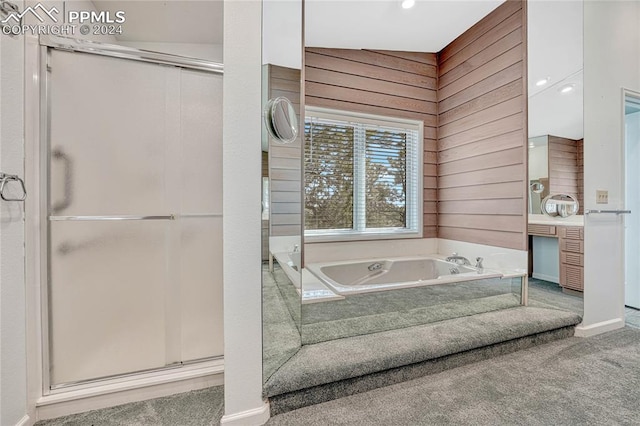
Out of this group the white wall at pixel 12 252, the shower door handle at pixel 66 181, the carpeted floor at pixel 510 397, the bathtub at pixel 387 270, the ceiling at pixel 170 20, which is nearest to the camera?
the white wall at pixel 12 252

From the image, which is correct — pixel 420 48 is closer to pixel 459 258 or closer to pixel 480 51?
pixel 480 51

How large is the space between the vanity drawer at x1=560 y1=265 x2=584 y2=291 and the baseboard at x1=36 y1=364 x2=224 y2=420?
276 centimetres

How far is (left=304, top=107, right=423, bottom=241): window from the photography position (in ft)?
9.00

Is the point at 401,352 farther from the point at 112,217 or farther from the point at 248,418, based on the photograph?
the point at 112,217

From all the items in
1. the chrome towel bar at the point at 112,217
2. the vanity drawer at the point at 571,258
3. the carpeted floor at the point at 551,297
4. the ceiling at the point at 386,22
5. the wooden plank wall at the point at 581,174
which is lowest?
the carpeted floor at the point at 551,297

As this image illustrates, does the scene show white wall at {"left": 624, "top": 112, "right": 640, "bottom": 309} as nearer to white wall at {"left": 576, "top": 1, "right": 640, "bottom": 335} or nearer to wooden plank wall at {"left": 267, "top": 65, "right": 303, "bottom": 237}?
white wall at {"left": 576, "top": 1, "right": 640, "bottom": 335}

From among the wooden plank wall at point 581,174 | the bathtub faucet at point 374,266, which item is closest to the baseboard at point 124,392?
the bathtub faucet at point 374,266

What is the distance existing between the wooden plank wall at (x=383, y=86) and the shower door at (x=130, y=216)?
4.65 feet

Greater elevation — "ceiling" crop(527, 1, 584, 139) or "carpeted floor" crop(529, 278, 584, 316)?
"ceiling" crop(527, 1, 584, 139)

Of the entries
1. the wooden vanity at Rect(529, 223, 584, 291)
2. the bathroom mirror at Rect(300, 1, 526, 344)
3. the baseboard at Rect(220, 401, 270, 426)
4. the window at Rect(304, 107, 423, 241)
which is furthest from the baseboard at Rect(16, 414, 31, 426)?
the wooden vanity at Rect(529, 223, 584, 291)

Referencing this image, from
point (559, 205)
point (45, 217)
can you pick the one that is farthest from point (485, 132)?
point (45, 217)

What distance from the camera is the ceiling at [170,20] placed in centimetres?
178

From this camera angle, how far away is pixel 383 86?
2.93 meters

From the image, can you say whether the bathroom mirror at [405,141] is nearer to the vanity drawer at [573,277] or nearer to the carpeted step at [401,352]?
the carpeted step at [401,352]
